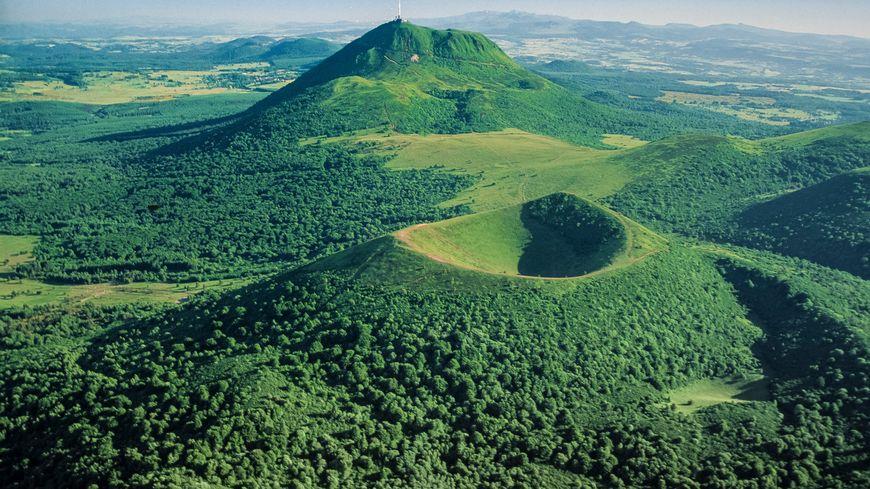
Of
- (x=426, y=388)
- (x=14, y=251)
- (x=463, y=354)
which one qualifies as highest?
(x=463, y=354)

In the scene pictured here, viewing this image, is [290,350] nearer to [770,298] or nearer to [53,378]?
[53,378]

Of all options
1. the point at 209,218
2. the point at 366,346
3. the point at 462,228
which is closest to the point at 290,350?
the point at 366,346

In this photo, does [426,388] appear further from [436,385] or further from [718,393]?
[718,393]

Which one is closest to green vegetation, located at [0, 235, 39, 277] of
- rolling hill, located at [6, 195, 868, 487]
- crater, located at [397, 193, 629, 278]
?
rolling hill, located at [6, 195, 868, 487]

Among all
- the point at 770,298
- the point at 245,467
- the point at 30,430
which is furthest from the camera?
the point at 770,298

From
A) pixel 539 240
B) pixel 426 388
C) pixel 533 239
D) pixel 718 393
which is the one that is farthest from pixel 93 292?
pixel 718 393

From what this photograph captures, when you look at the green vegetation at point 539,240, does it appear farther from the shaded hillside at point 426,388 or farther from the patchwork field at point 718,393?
the patchwork field at point 718,393

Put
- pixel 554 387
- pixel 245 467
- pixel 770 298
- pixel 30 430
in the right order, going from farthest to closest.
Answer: pixel 770 298
pixel 554 387
pixel 30 430
pixel 245 467

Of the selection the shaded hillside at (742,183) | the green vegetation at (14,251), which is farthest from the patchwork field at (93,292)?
the shaded hillside at (742,183)

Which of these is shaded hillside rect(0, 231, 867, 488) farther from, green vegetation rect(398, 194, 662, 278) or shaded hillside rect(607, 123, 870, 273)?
shaded hillside rect(607, 123, 870, 273)

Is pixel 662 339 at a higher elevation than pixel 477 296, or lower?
lower

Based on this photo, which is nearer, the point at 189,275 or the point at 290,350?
the point at 290,350
